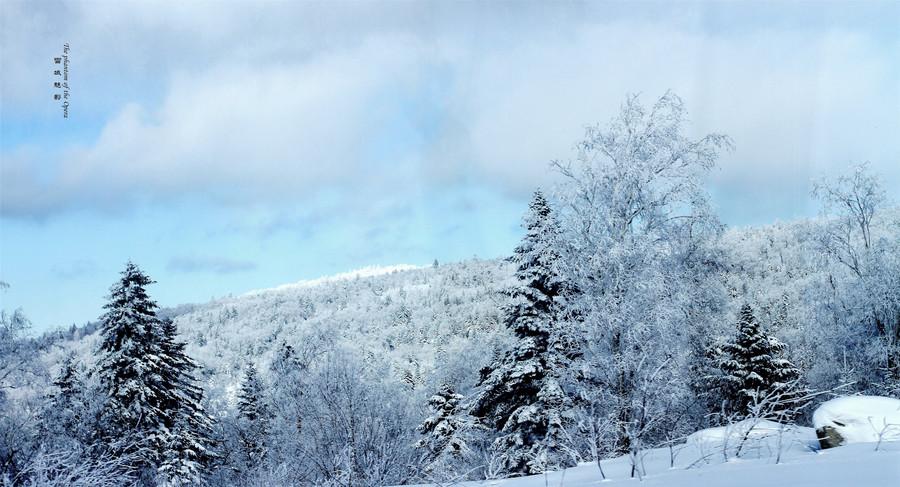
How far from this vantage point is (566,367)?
17.4 m

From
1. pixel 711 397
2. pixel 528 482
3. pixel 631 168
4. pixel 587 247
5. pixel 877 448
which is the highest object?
pixel 631 168

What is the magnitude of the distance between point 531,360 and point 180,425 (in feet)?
54.5

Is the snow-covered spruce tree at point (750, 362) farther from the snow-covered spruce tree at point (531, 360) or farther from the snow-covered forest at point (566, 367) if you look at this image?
the snow-covered spruce tree at point (531, 360)

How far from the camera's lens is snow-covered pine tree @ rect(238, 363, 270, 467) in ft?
128

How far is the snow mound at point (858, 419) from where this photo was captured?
5250mm

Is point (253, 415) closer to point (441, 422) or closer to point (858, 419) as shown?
point (441, 422)

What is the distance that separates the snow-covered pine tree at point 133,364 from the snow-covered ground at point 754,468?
21353 mm

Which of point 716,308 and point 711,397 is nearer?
point 716,308

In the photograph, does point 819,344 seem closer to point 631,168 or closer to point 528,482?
point 631,168

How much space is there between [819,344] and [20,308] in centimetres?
3054

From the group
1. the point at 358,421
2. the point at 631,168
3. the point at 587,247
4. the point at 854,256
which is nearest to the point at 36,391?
the point at 358,421

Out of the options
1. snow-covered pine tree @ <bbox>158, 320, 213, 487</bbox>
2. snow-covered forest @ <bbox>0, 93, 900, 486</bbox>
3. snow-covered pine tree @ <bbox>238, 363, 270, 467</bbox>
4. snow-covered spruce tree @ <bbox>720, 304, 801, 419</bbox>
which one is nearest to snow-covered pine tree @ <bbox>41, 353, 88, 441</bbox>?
snow-covered forest @ <bbox>0, 93, 900, 486</bbox>

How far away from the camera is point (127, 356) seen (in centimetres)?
2392

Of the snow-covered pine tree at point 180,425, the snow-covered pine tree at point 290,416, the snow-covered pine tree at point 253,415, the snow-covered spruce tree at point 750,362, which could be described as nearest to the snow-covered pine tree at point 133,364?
the snow-covered pine tree at point 180,425
